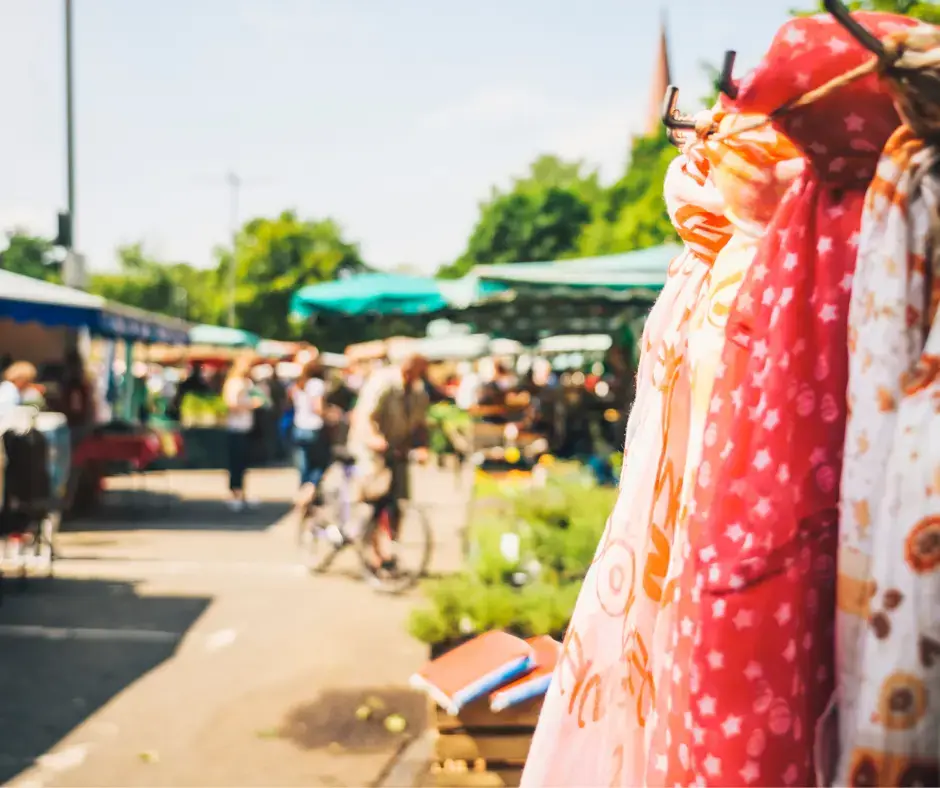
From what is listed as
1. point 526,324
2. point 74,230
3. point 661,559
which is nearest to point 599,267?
point 526,324

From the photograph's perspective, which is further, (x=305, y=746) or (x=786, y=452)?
(x=305, y=746)

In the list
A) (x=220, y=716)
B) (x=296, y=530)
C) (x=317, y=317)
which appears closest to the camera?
(x=220, y=716)

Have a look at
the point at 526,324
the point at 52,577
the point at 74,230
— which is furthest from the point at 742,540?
the point at 74,230

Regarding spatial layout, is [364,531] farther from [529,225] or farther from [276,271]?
[529,225]

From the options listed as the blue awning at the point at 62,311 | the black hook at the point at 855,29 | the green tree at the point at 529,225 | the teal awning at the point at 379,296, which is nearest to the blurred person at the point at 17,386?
the blue awning at the point at 62,311

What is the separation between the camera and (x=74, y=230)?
17.7 m

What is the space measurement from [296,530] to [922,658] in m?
11.6

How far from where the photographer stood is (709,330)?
5.16ft

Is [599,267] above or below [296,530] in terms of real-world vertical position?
above

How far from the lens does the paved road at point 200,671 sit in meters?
4.89

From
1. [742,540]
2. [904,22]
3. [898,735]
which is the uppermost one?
[904,22]

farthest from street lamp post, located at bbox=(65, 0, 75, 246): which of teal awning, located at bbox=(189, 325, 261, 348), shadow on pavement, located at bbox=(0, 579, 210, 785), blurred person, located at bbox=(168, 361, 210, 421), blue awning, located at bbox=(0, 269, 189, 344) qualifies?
teal awning, located at bbox=(189, 325, 261, 348)

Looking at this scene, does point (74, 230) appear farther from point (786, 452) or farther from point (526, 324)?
point (786, 452)

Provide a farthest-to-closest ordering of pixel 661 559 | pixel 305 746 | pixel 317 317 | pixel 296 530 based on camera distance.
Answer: pixel 296 530
pixel 317 317
pixel 305 746
pixel 661 559
